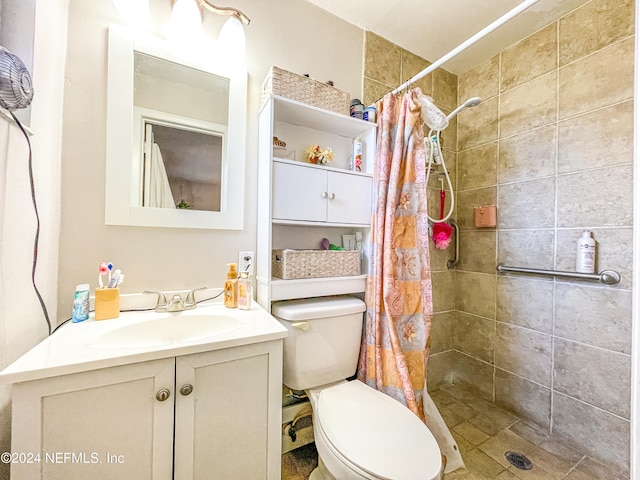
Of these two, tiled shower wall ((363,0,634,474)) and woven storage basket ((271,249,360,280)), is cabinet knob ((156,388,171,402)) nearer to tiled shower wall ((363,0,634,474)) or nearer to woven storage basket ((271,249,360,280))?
woven storage basket ((271,249,360,280))

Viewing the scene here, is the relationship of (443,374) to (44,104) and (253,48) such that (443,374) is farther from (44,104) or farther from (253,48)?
(44,104)

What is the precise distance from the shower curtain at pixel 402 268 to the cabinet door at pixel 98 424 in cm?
91

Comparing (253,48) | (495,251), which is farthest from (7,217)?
(495,251)

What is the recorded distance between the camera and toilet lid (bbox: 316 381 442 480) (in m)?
0.75

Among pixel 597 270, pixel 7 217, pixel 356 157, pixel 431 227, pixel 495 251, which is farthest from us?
pixel 431 227

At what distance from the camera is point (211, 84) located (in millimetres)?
1226

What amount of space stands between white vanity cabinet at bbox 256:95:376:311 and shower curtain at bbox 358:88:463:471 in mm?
114

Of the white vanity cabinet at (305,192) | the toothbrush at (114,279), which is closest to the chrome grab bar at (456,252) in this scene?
the white vanity cabinet at (305,192)

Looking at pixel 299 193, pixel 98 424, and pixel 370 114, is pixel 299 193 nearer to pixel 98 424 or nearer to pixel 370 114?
pixel 370 114

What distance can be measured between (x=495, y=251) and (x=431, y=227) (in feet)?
1.46

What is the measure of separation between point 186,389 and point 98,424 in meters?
0.21

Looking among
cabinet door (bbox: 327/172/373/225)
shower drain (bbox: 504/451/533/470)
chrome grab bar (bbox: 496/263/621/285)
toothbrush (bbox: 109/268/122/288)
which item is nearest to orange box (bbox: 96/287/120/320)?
toothbrush (bbox: 109/268/122/288)

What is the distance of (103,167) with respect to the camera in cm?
104

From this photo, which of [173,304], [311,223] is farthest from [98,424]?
[311,223]
